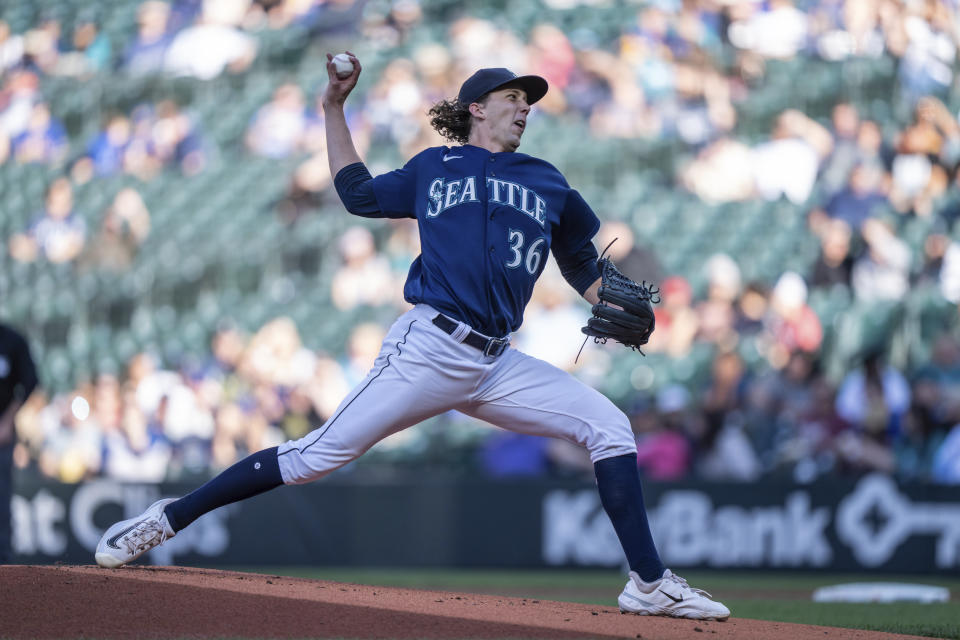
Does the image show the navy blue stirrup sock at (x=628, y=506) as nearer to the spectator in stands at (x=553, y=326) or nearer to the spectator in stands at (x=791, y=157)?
the spectator in stands at (x=553, y=326)

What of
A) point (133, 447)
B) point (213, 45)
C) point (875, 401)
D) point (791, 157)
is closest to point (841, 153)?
point (791, 157)

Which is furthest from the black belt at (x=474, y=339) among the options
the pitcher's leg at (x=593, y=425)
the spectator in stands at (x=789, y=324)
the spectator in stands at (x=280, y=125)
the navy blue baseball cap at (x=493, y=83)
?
the spectator in stands at (x=280, y=125)

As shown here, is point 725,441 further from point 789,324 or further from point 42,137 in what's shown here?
point 42,137

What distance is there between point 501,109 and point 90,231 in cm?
898

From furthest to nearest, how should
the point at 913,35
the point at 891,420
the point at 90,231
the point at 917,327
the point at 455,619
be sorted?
1. the point at 90,231
2. the point at 913,35
3. the point at 917,327
4. the point at 891,420
5. the point at 455,619

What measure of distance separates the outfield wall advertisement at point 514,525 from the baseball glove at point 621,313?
16.9ft

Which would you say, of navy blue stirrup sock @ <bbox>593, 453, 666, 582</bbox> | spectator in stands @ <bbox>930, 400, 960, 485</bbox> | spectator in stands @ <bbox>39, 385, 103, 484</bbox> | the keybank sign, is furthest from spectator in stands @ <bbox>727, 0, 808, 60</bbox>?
navy blue stirrup sock @ <bbox>593, 453, 666, 582</bbox>

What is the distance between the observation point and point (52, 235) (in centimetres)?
1274

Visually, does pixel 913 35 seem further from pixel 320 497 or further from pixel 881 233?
pixel 320 497

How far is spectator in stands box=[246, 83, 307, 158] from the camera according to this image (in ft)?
42.4

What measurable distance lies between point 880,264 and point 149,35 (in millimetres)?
7792

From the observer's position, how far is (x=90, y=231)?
12.7 meters

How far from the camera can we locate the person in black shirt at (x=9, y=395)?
685 cm

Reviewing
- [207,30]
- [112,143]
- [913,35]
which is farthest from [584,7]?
[112,143]
